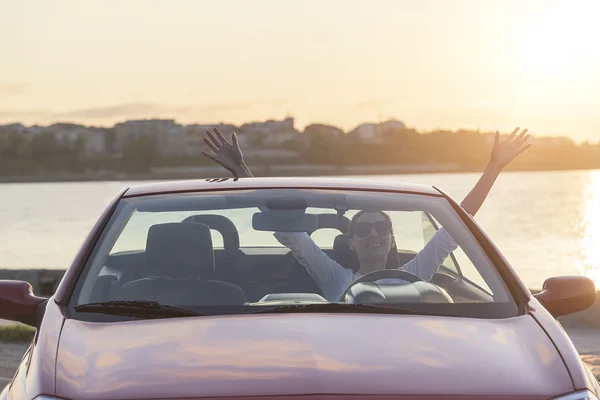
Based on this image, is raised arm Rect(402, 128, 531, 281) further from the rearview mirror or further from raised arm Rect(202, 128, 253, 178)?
raised arm Rect(202, 128, 253, 178)

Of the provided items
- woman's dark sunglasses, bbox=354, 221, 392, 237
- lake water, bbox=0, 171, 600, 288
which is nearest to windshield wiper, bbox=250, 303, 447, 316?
woman's dark sunglasses, bbox=354, 221, 392, 237

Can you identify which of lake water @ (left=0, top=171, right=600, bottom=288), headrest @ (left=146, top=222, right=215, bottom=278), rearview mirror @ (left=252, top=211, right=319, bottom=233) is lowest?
lake water @ (left=0, top=171, right=600, bottom=288)

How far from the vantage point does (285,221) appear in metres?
4.53

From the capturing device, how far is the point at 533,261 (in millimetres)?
63906

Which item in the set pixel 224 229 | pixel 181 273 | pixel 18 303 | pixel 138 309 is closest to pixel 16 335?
pixel 224 229

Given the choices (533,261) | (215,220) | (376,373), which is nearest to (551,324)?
(376,373)

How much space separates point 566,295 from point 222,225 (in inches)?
85.3

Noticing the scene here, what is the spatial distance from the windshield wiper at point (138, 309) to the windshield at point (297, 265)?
0.05 metres

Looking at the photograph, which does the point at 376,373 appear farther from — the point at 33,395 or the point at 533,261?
the point at 533,261

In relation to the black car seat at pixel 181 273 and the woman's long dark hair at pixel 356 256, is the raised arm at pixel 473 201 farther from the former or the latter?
the black car seat at pixel 181 273

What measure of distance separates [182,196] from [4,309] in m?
0.83

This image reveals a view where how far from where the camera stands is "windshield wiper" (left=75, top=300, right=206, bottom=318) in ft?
12.0

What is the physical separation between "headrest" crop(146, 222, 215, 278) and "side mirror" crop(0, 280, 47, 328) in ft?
1.46

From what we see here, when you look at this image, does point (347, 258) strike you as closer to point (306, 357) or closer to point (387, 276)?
point (387, 276)
